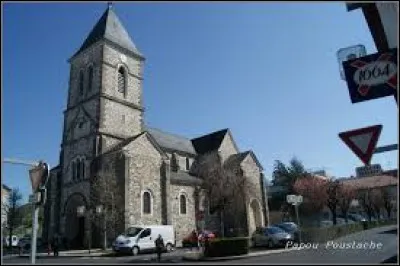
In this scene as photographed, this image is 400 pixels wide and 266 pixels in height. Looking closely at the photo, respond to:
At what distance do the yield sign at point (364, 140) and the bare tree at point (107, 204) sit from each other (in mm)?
26761

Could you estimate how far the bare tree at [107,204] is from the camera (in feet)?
104

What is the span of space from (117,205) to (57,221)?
8.33 metres

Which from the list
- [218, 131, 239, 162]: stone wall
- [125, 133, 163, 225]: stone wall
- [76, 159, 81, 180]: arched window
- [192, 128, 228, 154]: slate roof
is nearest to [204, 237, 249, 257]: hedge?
[125, 133, 163, 225]: stone wall

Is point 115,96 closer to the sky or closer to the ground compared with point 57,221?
closer to the sky

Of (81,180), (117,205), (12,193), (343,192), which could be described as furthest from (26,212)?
(343,192)

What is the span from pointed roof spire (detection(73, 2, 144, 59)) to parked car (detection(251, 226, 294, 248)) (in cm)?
2450

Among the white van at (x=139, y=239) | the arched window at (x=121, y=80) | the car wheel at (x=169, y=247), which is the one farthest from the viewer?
the arched window at (x=121, y=80)

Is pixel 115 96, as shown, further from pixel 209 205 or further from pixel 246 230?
pixel 246 230

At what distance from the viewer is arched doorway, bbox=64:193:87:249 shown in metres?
35.5

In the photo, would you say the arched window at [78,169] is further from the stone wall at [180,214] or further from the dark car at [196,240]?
the dark car at [196,240]

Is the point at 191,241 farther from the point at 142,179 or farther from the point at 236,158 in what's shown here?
the point at 236,158

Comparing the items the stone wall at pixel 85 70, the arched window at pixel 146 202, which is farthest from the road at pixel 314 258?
the stone wall at pixel 85 70

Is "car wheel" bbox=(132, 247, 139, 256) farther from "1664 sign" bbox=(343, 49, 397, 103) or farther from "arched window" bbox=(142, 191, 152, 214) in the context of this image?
"1664 sign" bbox=(343, 49, 397, 103)

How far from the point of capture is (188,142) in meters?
51.4
